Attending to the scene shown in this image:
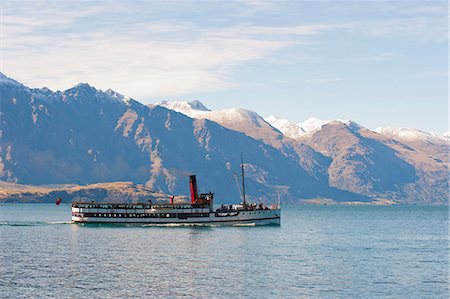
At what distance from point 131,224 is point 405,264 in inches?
3742

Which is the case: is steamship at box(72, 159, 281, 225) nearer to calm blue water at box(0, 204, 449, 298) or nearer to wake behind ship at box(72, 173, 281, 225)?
wake behind ship at box(72, 173, 281, 225)

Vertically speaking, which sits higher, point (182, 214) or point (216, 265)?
point (182, 214)

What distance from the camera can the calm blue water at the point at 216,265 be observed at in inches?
3575

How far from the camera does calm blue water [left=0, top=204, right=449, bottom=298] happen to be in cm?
9081

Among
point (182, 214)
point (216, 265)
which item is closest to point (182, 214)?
point (182, 214)

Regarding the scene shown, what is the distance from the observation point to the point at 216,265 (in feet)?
376

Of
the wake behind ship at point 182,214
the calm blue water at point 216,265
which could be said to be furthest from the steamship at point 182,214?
the calm blue water at point 216,265

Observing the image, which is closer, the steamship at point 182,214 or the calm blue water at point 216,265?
the calm blue water at point 216,265

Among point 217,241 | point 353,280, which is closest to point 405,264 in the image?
point 353,280

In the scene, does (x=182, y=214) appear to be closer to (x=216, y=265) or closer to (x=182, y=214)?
(x=182, y=214)

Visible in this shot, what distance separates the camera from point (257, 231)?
18200cm

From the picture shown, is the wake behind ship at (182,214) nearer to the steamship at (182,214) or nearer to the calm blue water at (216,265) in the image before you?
the steamship at (182,214)

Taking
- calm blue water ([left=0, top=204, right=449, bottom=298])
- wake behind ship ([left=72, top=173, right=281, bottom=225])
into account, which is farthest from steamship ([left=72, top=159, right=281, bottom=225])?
calm blue water ([left=0, top=204, right=449, bottom=298])

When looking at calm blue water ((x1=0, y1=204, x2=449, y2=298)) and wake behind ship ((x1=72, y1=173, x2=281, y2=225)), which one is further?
wake behind ship ((x1=72, y1=173, x2=281, y2=225))
